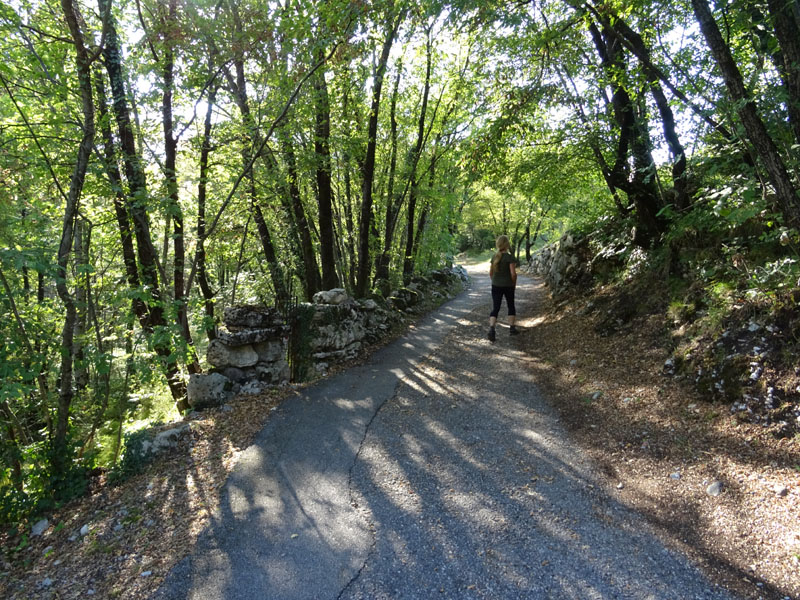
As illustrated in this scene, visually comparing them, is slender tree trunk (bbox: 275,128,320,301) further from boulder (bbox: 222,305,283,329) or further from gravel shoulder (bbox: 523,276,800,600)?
gravel shoulder (bbox: 523,276,800,600)

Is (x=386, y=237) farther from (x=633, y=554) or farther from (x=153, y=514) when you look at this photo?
(x=633, y=554)

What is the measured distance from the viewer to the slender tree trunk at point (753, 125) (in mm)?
3342

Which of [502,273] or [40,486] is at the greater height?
[502,273]

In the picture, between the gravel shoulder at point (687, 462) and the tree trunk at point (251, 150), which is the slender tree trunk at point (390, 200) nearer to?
the tree trunk at point (251, 150)

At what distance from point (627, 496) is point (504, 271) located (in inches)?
209

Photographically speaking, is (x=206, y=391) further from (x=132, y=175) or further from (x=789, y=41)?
(x=789, y=41)

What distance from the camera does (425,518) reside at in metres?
3.20

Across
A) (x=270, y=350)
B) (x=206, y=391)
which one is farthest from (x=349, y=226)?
(x=206, y=391)

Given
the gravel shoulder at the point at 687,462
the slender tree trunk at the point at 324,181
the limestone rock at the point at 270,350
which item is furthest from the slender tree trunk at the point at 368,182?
the gravel shoulder at the point at 687,462

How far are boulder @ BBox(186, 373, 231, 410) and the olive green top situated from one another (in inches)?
214

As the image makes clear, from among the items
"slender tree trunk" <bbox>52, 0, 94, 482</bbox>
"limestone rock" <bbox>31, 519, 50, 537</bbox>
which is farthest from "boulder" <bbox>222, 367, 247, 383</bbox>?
"limestone rock" <bbox>31, 519, 50, 537</bbox>

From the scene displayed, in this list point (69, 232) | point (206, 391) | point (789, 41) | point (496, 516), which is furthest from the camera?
point (206, 391)

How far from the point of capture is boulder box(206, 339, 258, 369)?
21.3 ft

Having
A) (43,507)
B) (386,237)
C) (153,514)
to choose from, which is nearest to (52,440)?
(43,507)
